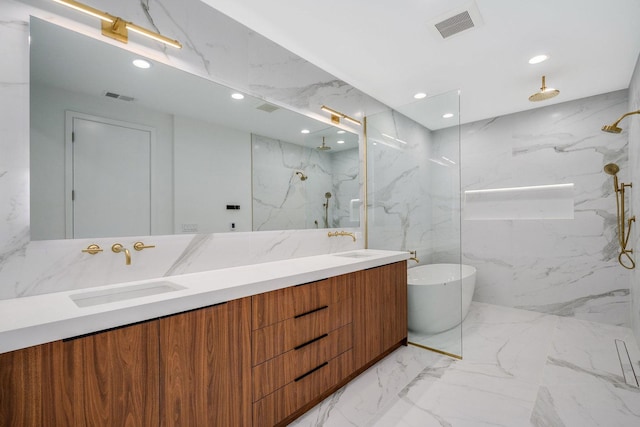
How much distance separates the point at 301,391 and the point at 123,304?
111cm

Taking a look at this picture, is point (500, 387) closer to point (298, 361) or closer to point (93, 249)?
point (298, 361)

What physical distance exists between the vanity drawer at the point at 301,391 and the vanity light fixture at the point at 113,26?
1949 mm

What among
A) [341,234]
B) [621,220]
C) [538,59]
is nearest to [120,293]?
[341,234]

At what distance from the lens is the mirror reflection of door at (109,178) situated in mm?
1398

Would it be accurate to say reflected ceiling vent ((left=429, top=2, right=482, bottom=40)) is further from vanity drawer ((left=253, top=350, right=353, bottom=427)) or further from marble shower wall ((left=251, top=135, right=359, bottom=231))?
vanity drawer ((left=253, top=350, right=353, bottom=427))

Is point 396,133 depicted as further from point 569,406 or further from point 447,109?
point 569,406

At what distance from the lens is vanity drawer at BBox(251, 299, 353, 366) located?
148 cm

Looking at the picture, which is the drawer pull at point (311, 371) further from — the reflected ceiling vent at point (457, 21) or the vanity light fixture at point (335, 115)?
the reflected ceiling vent at point (457, 21)

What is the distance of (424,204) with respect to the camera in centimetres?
307

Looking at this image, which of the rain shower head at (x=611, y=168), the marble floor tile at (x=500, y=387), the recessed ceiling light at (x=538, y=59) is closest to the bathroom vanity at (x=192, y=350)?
the marble floor tile at (x=500, y=387)

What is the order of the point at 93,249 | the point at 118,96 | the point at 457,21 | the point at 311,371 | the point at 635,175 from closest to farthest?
1. the point at 93,249
2. the point at 118,96
3. the point at 311,371
4. the point at 457,21
5. the point at 635,175

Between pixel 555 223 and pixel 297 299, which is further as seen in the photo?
pixel 555 223

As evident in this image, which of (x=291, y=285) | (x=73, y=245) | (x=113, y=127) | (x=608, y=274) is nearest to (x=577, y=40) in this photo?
(x=608, y=274)

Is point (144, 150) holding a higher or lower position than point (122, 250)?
higher
